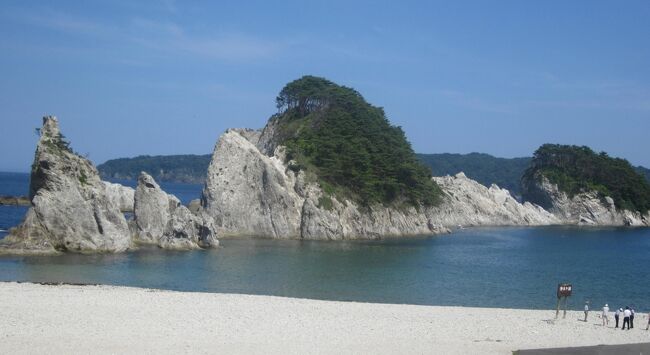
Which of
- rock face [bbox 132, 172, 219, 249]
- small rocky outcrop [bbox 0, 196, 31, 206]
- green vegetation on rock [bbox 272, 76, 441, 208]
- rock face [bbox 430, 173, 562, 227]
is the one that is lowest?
small rocky outcrop [bbox 0, 196, 31, 206]

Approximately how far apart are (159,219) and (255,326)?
2844 centimetres

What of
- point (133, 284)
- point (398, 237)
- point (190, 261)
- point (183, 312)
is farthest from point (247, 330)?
point (398, 237)

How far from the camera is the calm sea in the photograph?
33.1m

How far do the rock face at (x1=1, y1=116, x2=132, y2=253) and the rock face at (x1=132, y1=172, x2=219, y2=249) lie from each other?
4.20 metres

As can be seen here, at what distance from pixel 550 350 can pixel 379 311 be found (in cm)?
820

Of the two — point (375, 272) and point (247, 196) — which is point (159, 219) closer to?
point (247, 196)

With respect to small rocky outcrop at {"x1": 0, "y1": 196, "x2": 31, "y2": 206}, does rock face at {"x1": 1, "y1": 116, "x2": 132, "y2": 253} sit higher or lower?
higher

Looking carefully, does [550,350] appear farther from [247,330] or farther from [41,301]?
[41,301]

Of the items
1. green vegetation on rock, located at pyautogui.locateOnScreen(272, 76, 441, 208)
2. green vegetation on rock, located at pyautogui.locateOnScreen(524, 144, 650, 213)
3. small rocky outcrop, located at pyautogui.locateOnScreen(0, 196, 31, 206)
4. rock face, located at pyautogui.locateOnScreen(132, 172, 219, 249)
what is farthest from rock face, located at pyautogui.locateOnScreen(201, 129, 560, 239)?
green vegetation on rock, located at pyautogui.locateOnScreen(524, 144, 650, 213)

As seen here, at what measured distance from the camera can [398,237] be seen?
6594 centimetres

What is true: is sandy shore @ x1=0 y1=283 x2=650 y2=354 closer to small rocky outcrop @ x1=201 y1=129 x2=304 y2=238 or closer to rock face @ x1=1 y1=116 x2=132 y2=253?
rock face @ x1=1 y1=116 x2=132 y2=253

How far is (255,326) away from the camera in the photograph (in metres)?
22.4

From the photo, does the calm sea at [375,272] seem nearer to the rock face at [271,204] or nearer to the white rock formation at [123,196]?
the rock face at [271,204]

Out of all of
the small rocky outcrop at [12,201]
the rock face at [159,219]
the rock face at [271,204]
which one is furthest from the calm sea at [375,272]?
the small rocky outcrop at [12,201]
